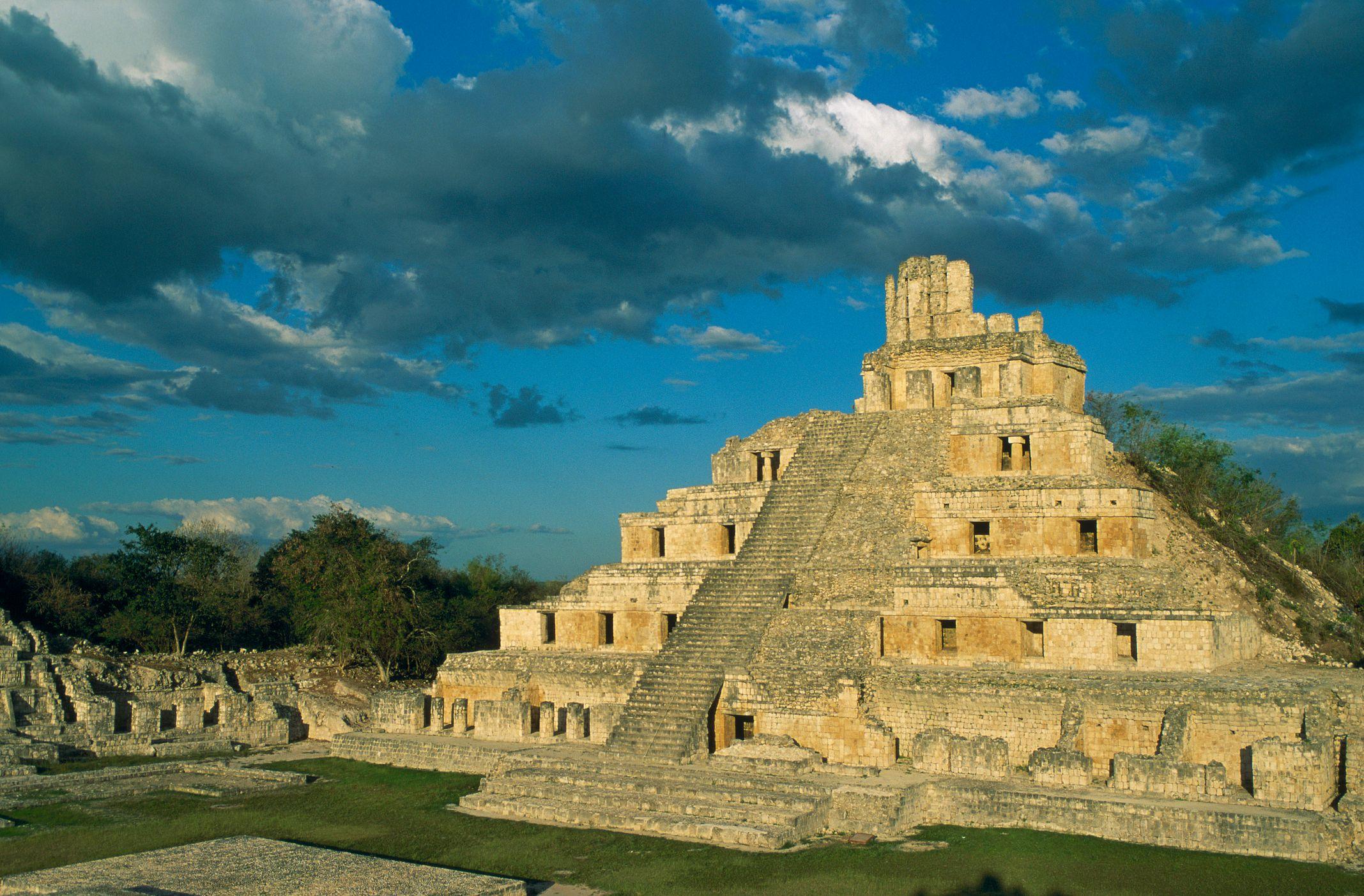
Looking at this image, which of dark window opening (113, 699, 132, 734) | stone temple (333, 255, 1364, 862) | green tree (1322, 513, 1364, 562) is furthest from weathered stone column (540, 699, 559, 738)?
green tree (1322, 513, 1364, 562)

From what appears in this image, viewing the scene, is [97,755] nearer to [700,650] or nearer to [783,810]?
[700,650]

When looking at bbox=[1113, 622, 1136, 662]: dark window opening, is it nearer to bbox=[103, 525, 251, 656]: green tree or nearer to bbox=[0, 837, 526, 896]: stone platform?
bbox=[0, 837, 526, 896]: stone platform

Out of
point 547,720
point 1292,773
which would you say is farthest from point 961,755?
point 547,720

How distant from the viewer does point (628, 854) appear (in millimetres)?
15273

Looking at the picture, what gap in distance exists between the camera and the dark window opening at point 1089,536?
2241 cm

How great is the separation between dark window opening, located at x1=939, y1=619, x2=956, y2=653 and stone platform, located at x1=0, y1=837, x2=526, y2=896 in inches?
412

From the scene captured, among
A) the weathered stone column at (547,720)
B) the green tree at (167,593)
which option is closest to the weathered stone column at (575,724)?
the weathered stone column at (547,720)

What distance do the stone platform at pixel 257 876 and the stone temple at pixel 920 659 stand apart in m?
3.88

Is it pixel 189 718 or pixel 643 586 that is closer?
pixel 643 586

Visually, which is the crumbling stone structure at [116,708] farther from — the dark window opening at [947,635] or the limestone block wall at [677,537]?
the dark window opening at [947,635]

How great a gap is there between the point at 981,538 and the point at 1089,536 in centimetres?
214

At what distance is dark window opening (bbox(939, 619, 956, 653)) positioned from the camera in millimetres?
21094

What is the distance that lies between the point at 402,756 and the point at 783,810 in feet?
32.7

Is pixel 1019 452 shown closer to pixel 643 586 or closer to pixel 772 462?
pixel 772 462
